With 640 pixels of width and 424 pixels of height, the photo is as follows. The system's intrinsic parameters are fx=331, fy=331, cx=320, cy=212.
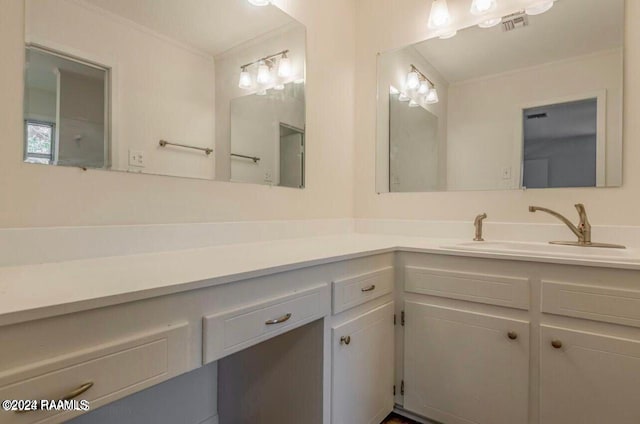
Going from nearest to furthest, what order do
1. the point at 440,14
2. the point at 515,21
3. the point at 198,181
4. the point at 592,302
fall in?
the point at 592,302 → the point at 198,181 → the point at 515,21 → the point at 440,14

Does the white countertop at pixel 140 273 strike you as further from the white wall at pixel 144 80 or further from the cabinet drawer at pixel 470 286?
the white wall at pixel 144 80

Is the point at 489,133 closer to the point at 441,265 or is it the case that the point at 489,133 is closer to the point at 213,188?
the point at 441,265

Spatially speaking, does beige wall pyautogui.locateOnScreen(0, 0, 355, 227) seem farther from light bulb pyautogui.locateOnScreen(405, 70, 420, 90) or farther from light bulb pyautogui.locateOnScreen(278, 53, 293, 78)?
light bulb pyautogui.locateOnScreen(405, 70, 420, 90)

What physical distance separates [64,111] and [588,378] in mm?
1976

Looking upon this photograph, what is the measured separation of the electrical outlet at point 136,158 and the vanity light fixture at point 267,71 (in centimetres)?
60

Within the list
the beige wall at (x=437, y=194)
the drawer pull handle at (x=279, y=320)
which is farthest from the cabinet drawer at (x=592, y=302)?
the drawer pull handle at (x=279, y=320)

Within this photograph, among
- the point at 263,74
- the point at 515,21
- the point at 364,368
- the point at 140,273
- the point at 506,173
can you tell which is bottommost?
the point at 364,368

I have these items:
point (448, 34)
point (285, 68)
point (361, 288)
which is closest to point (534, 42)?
point (448, 34)

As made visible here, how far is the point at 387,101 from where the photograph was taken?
7.28 ft

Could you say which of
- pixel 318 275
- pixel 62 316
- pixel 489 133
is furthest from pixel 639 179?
pixel 62 316

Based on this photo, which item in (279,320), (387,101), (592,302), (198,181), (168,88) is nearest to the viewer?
(279,320)

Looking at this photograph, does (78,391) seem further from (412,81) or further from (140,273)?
(412,81)

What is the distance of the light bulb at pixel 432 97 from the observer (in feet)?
6.66

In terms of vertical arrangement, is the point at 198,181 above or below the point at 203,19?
below
